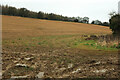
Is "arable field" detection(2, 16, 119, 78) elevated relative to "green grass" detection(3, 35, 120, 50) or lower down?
lower down

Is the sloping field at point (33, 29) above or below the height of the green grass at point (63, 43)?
above

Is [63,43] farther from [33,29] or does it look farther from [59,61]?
[33,29]

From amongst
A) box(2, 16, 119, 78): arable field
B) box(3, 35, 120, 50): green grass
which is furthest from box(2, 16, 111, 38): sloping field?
box(2, 16, 119, 78): arable field

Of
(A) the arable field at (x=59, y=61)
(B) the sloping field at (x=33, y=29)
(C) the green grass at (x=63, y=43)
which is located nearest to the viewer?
(A) the arable field at (x=59, y=61)

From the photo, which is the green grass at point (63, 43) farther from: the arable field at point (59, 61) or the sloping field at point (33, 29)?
the sloping field at point (33, 29)

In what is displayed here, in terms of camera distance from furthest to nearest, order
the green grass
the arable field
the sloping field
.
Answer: the sloping field → the green grass → the arable field

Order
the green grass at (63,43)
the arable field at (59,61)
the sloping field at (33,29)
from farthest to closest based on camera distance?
the sloping field at (33,29) < the green grass at (63,43) < the arable field at (59,61)

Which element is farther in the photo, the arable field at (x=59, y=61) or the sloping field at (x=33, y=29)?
the sloping field at (x=33, y=29)

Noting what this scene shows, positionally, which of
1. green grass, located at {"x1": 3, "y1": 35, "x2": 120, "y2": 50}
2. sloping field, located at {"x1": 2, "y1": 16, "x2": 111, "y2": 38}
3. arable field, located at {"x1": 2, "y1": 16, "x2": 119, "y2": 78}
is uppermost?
sloping field, located at {"x1": 2, "y1": 16, "x2": 111, "y2": 38}

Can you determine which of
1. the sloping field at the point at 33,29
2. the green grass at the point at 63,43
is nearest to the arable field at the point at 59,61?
the green grass at the point at 63,43

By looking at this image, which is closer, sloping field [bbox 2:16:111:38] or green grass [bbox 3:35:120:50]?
green grass [bbox 3:35:120:50]

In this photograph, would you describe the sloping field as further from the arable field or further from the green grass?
the arable field

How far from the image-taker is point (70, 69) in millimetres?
6258

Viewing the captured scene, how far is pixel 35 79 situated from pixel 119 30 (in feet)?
115
